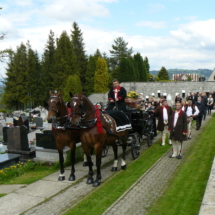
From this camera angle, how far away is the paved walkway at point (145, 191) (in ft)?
18.4

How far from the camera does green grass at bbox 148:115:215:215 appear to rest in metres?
5.53

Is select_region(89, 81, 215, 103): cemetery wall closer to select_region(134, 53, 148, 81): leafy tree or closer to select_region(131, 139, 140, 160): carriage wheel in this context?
select_region(134, 53, 148, 81): leafy tree

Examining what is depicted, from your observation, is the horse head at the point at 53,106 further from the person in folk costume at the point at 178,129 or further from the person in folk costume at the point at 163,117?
the person in folk costume at the point at 163,117

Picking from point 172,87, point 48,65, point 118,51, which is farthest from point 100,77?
point 118,51

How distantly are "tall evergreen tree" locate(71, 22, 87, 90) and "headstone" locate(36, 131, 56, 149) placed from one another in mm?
44959

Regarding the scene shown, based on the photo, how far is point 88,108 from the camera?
23.2 ft

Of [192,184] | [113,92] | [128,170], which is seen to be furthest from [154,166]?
[113,92]

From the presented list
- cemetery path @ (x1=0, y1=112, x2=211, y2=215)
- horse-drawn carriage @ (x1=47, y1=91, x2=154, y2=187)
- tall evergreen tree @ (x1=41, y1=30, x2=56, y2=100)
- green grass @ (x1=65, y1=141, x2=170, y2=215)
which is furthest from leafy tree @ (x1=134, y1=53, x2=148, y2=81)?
horse-drawn carriage @ (x1=47, y1=91, x2=154, y2=187)

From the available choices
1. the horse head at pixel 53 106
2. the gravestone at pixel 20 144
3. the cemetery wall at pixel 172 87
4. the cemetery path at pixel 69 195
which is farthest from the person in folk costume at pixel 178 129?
the cemetery wall at pixel 172 87

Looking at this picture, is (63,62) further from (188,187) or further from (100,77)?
(188,187)

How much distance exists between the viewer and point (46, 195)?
21.2 feet

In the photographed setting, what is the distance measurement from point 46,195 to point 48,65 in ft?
156

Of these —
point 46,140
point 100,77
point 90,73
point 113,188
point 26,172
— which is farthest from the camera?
point 90,73

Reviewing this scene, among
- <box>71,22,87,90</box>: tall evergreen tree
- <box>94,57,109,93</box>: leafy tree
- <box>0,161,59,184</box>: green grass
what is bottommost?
<box>0,161,59,184</box>: green grass
